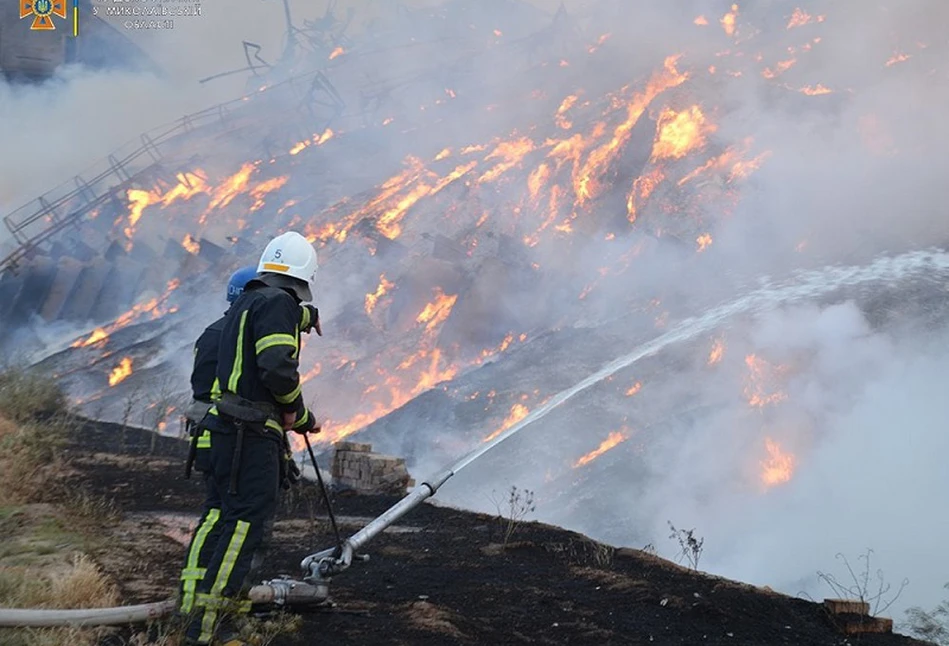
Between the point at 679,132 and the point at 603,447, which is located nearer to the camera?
the point at 603,447

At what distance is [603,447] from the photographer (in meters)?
11.8

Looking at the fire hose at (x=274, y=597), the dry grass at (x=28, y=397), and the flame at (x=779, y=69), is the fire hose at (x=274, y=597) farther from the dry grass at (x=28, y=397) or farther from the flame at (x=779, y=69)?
the flame at (x=779, y=69)

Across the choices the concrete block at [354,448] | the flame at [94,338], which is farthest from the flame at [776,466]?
the flame at [94,338]

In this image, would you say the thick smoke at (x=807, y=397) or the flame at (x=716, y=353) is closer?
the thick smoke at (x=807, y=397)

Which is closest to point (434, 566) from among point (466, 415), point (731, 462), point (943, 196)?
point (731, 462)

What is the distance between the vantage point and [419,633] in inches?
179

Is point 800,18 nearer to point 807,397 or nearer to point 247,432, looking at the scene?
point 807,397

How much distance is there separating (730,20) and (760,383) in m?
16.4

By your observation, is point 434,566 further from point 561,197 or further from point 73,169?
point 73,169

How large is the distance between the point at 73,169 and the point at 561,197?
74.3 ft

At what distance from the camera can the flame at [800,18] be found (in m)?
22.9

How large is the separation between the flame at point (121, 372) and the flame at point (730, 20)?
17749mm

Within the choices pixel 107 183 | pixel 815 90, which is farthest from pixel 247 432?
pixel 107 183

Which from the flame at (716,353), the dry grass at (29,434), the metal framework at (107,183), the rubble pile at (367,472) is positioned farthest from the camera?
the metal framework at (107,183)
